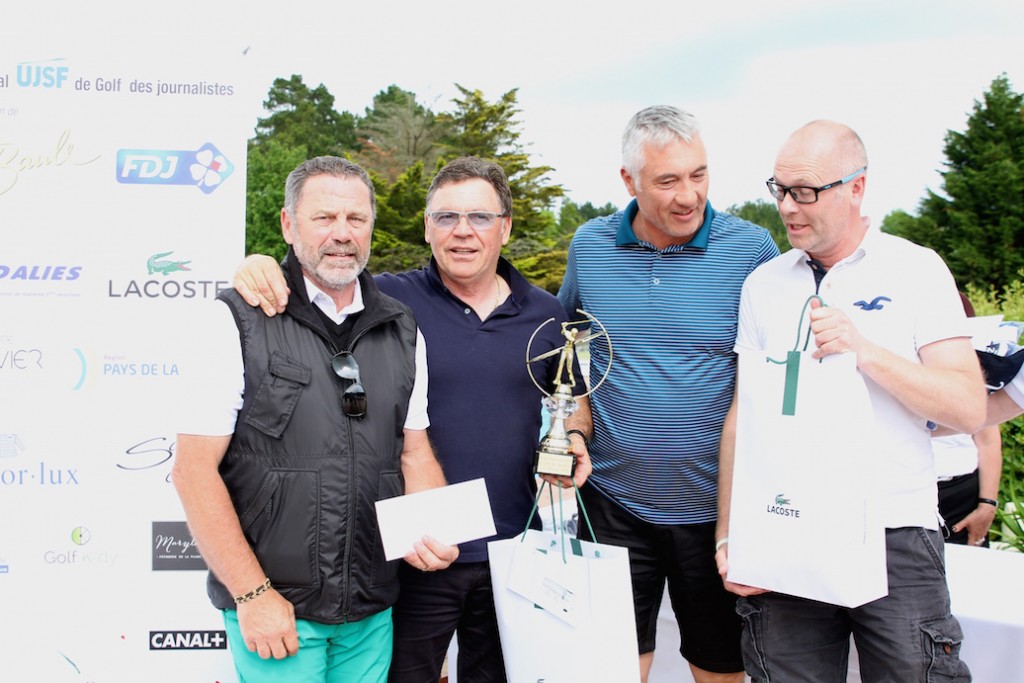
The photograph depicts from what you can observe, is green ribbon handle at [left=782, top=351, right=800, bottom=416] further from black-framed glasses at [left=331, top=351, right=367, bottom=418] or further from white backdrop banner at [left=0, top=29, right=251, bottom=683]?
white backdrop banner at [left=0, top=29, right=251, bottom=683]

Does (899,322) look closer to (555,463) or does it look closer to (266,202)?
(555,463)

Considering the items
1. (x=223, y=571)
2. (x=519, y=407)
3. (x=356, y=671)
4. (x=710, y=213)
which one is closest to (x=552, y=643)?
(x=356, y=671)

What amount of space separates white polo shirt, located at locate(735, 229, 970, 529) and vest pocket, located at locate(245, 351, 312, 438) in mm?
1339

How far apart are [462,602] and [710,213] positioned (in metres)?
1.61

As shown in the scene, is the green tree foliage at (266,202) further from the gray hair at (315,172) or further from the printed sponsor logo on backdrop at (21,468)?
the gray hair at (315,172)

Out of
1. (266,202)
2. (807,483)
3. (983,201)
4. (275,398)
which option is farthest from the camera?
(266,202)

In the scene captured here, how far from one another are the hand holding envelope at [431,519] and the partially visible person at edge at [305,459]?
0.03 m

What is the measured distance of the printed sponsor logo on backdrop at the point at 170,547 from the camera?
141 inches

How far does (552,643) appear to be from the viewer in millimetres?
2270

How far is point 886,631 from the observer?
6.86ft

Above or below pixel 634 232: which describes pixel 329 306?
below

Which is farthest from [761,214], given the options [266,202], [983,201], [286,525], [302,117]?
[286,525]

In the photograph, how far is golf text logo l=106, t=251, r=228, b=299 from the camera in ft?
11.6

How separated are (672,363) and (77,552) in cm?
287
